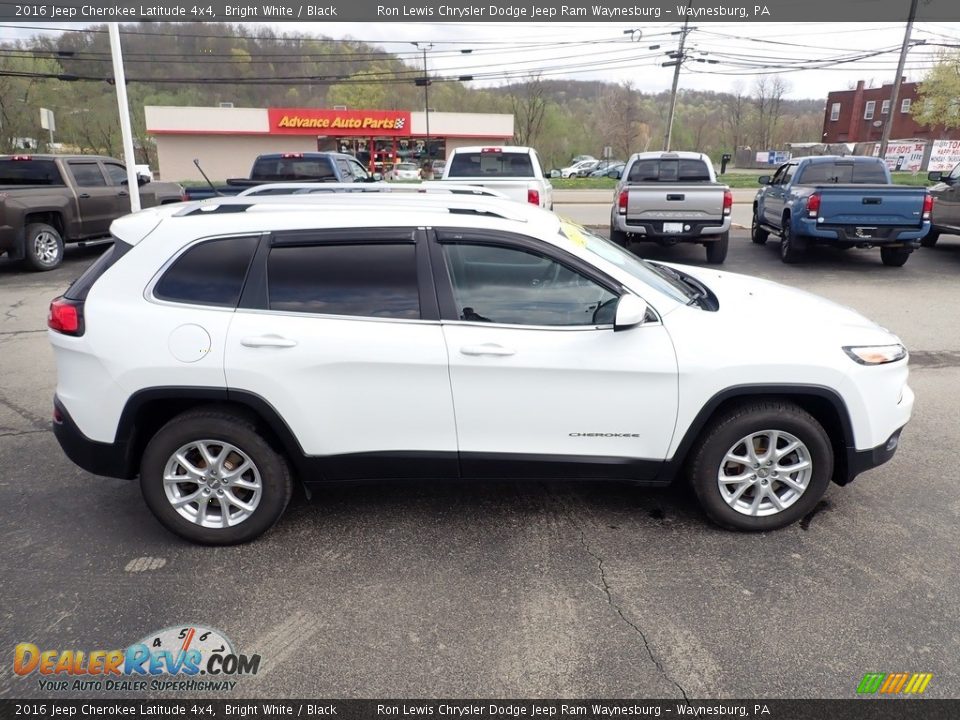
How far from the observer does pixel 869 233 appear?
1110 cm

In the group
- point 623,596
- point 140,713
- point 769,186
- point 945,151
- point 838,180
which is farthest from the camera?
point 945,151

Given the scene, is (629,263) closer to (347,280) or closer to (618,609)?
(347,280)

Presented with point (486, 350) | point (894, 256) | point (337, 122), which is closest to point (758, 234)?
point (894, 256)

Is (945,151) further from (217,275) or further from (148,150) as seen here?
(148,150)

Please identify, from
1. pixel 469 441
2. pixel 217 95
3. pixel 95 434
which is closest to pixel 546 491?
pixel 469 441

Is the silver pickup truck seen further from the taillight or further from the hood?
the taillight

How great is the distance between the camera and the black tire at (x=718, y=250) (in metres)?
11.9

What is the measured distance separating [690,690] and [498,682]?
28.8 inches

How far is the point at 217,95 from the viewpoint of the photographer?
75375mm

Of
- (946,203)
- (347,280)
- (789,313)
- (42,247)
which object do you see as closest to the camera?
(347,280)

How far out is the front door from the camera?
3.35 m

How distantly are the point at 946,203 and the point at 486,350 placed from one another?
12.9 metres

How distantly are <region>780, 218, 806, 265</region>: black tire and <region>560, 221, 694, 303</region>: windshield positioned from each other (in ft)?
29.5

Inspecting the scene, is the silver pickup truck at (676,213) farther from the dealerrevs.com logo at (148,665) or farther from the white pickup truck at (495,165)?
the dealerrevs.com logo at (148,665)
